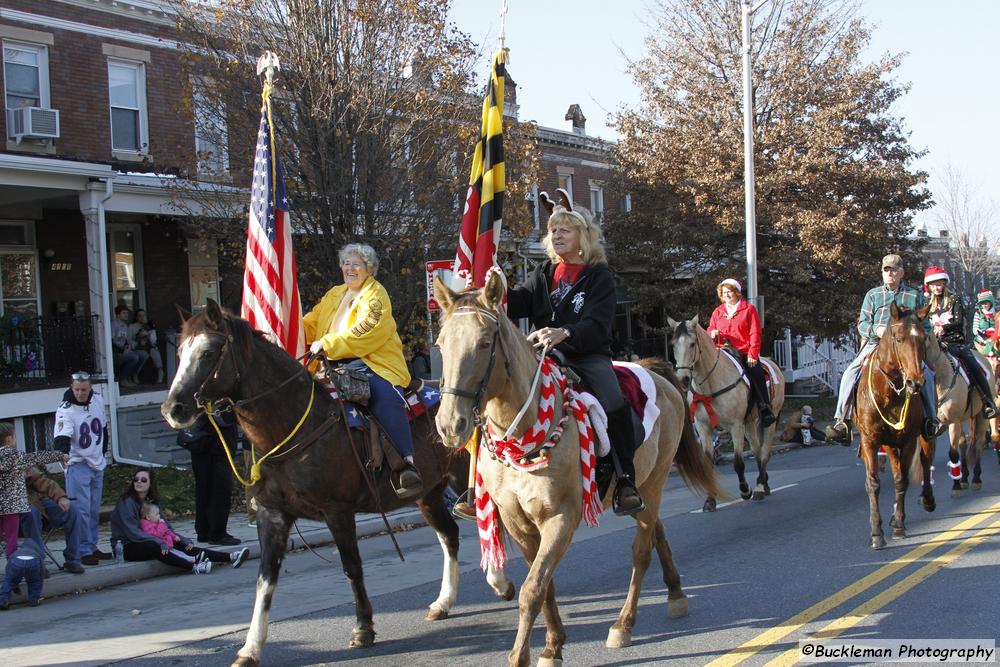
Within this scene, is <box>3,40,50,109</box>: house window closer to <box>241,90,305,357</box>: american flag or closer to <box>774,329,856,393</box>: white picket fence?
<box>241,90,305,357</box>: american flag

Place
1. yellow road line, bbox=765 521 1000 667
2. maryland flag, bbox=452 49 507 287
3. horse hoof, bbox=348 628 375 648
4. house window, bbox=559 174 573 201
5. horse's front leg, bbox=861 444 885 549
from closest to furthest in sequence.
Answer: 1. yellow road line, bbox=765 521 1000 667
2. horse hoof, bbox=348 628 375 648
3. maryland flag, bbox=452 49 507 287
4. horse's front leg, bbox=861 444 885 549
5. house window, bbox=559 174 573 201

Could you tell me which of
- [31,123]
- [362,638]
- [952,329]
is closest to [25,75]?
[31,123]

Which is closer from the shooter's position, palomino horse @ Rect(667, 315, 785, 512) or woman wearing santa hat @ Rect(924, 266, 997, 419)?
woman wearing santa hat @ Rect(924, 266, 997, 419)

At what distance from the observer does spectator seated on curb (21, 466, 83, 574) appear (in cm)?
936

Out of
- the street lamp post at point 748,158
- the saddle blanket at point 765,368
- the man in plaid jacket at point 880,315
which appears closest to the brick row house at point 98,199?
the street lamp post at point 748,158

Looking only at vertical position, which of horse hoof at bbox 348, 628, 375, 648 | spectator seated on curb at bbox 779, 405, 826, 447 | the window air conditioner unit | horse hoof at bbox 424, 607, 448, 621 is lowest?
spectator seated on curb at bbox 779, 405, 826, 447

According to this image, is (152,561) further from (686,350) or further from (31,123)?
(31,123)

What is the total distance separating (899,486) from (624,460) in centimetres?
448

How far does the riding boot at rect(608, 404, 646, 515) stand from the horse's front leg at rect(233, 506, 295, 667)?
224 centimetres

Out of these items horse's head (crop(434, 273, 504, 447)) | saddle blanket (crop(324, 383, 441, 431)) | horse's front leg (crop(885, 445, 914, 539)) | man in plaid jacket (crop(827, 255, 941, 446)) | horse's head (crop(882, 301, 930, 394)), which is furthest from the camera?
man in plaid jacket (crop(827, 255, 941, 446))

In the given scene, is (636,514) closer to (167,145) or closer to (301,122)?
(301,122)

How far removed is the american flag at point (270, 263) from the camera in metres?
8.66

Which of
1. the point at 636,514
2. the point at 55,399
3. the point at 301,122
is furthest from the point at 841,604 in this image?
the point at 55,399

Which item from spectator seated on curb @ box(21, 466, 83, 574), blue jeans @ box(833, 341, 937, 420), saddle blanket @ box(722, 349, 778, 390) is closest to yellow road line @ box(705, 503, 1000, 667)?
blue jeans @ box(833, 341, 937, 420)
